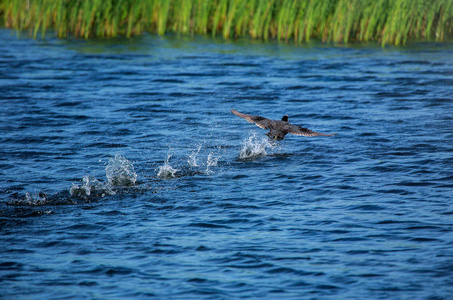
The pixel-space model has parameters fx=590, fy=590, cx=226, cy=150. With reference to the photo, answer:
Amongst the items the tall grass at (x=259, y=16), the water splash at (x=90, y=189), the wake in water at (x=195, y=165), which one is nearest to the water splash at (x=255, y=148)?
the wake in water at (x=195, y=165)

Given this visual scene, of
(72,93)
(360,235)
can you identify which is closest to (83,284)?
(360,235)

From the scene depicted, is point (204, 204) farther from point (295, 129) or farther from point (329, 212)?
point (295, 129)

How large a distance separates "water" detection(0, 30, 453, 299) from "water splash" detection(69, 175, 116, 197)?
0.03 m

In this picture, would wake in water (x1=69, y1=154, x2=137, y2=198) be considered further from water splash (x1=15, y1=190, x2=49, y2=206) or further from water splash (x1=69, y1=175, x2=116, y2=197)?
water splash (x1=15, y1=190, x2=49, y2=206)

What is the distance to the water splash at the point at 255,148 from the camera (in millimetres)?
9805

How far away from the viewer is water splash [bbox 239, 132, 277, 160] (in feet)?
32.2

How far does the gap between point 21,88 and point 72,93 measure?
4.76ft

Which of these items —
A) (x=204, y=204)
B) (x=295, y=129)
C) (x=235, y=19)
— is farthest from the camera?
(x=235, y=19)

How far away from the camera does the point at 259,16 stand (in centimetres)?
1911

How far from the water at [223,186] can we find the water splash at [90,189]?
30mm

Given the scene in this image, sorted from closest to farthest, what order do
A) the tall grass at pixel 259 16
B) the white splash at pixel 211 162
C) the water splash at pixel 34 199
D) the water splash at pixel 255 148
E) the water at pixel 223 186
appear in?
the water at pixel 223 186 < the water splash at pixel 34 199 < the white splash at pixel 211 162 < the water splash at pixel 255 148 < the tall grass at pixel 259 16

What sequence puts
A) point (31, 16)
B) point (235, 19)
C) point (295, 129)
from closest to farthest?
point (295, 129) → point (235, 19) → point (31, 16)

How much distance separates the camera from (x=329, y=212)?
282 inches

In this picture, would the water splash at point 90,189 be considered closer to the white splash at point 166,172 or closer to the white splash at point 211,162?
the white splash at point 166,172
